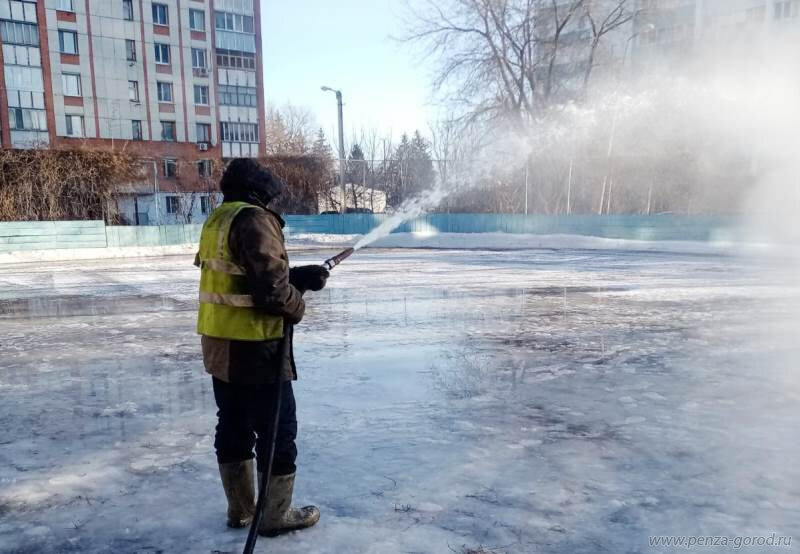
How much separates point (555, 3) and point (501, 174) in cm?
907

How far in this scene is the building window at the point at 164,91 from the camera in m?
40.8

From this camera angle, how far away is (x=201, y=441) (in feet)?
12.9

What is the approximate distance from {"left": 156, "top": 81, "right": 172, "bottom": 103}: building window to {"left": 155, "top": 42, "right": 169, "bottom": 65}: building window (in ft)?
4.87

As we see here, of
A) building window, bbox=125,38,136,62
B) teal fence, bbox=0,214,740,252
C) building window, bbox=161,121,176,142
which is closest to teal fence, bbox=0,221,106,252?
teal fence, bbox=0,214,740,252

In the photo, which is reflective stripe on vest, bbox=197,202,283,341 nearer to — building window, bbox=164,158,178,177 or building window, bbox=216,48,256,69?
building window, bbox=164,158,178,177

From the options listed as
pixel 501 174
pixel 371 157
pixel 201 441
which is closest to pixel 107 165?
pixel 371 157

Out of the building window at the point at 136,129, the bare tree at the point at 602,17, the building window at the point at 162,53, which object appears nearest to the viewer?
the bare tree at the point at 602,17

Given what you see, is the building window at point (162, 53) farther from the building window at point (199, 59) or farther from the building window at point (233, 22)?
the building window at point (233, 22)

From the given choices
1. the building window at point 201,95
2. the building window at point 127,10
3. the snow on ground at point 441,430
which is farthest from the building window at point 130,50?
the snow on ground at point 441,430

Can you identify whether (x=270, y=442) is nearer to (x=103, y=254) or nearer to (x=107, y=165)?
(x=103, y=254)

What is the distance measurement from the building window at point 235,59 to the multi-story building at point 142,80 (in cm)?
7

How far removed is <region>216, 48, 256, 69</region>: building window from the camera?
42.6 m

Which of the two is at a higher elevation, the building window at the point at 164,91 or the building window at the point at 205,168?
the building window at the point at 164,91

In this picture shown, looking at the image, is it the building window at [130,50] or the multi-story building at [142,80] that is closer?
the multi-story building at [142,80]
